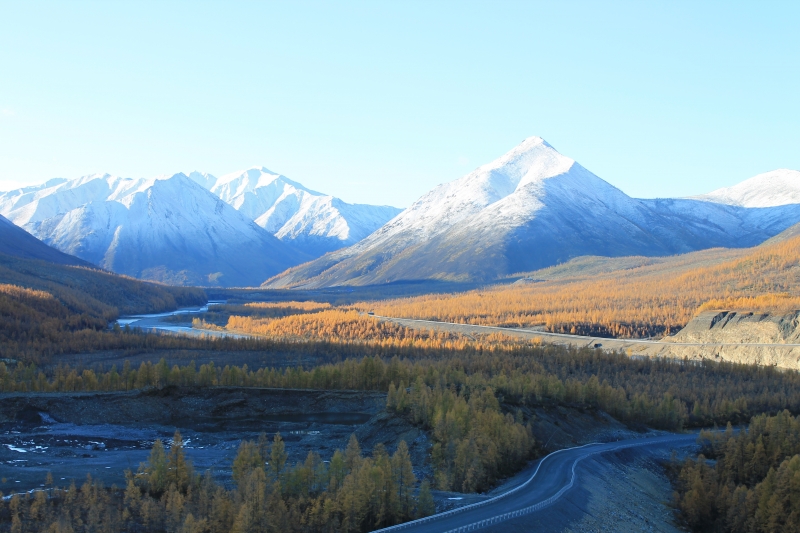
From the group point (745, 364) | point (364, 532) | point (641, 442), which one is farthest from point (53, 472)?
point (745, 364)

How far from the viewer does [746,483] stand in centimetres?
8850

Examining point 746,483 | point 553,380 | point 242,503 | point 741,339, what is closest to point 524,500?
point 242,503

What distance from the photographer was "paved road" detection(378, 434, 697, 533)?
55.3 metres

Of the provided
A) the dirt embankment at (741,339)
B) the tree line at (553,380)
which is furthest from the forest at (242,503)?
the dirt embankment at (741,339)

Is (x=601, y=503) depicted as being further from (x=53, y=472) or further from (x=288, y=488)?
(x=53, y=472)

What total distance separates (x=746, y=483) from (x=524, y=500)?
128 ft

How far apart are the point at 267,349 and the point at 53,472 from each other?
112 m

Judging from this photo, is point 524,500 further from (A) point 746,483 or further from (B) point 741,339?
(B) point 741,339

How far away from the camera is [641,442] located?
331 feet

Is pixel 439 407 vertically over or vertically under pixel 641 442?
over

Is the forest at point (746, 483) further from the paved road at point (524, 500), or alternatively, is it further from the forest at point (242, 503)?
the forest at point (242, 503)

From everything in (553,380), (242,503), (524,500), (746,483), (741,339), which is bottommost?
(746,483)

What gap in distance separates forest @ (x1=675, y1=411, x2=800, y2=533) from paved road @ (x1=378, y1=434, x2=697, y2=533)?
1178 centimetres

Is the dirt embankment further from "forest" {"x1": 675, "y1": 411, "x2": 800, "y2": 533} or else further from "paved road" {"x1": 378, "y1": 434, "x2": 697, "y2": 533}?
"paved road" {"x1": 378, "y1": 434, "x2": 697, "y2": 533}
